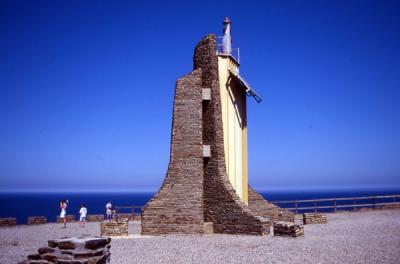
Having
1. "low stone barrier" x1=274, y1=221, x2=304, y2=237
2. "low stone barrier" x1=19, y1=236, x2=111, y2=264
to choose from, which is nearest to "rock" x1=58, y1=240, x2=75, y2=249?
"low stone barrier" x1=19, y1=236, x2=111, y2=264

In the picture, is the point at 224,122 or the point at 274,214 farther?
the point at 274,214

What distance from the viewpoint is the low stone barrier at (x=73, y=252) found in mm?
9080

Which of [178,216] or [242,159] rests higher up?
[242,159]

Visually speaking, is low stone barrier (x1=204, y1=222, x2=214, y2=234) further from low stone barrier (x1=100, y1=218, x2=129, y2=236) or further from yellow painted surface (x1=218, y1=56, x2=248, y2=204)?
low stone barrier (x1=100, y1=218, x2=129, y2=236)

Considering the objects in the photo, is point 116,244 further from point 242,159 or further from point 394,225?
point 394,225

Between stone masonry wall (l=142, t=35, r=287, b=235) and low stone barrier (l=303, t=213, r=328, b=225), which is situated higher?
stone masonry wall (l=142, t=35, r=287, b=235)

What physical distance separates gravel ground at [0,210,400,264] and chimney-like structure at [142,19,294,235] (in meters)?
1.12

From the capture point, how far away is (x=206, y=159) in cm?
2198

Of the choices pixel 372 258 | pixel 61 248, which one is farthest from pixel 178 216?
→ pixel 61 248

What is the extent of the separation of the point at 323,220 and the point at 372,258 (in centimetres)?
1152

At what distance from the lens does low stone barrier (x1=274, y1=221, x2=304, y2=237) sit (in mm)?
18688

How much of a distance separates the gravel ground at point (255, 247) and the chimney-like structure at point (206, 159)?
1117mm

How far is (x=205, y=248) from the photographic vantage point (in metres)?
16.0

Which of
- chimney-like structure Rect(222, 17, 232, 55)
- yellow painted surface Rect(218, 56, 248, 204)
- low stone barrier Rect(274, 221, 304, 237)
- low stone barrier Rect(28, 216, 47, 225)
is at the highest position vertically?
chimney-like structure Rect(222, 17, 232, 55)
